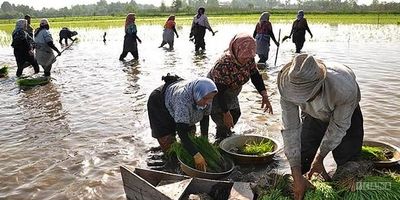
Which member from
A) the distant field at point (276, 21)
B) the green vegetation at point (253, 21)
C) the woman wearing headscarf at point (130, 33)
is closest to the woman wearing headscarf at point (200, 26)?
the woman wearing headscarf at point (130, 33)

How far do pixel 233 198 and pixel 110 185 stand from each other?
1784 millimetres

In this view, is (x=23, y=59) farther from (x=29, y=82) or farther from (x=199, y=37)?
(x=199, y=37)

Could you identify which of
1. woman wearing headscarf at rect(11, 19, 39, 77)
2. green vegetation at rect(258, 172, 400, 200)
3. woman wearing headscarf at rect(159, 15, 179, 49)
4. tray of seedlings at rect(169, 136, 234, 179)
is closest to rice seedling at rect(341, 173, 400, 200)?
green vegetation at rect(258, 172, 400, 200)

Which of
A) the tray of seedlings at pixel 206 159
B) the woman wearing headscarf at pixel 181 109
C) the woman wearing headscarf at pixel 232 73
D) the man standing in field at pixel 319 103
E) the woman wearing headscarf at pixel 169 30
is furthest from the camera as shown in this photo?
the woman wearing headscarf at pixel 169 30

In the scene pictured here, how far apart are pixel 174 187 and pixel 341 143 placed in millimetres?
1694

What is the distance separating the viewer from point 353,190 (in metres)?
2.85

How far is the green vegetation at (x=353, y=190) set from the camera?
2793 mm

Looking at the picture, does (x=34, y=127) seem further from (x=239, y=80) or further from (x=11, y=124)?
(x=239, y=80)

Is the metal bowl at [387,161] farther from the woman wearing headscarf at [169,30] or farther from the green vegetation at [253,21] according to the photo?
the green vegetation at [253,21]

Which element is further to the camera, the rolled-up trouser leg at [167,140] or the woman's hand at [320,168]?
the rolled-up trouser leg at [167,140]

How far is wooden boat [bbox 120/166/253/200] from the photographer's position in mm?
3221

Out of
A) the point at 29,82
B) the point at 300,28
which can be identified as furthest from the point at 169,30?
the point at 29,82

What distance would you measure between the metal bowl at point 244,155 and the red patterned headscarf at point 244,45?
1.08m

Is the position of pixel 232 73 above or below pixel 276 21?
below
